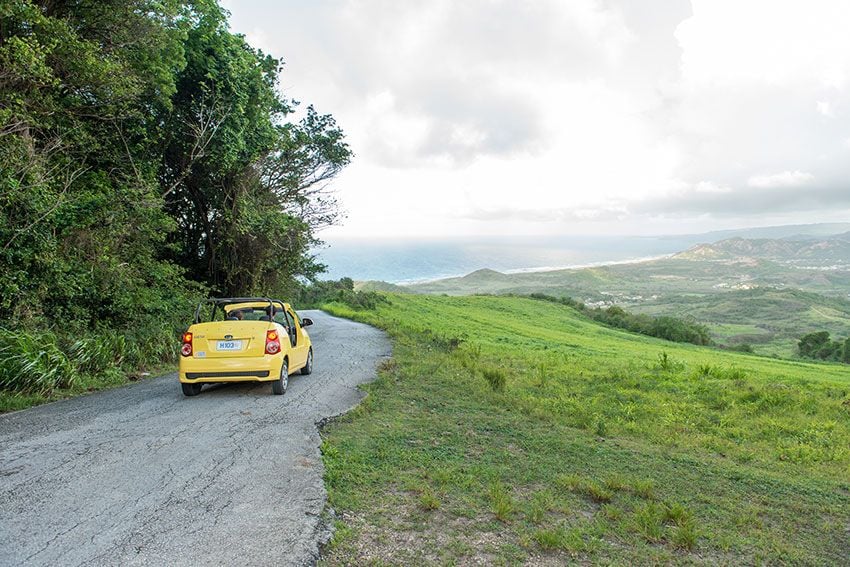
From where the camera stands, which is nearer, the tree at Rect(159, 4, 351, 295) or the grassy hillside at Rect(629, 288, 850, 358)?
the tree at Rect(159, 4, 351, 295)

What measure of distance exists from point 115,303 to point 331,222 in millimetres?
14269

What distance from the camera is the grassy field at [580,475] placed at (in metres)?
4.21

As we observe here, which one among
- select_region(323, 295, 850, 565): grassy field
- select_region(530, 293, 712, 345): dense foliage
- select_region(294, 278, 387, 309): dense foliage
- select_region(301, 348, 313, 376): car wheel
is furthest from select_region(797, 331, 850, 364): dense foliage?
select_region(301, 348, 313, 376): car wheel

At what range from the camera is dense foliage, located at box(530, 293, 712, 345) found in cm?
5119

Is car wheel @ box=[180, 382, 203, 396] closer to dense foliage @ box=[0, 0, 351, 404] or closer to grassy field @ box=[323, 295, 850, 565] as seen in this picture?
dense foliage @ box=[0, 0, 351, 404]

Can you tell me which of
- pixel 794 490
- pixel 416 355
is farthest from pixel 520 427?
pixel 416 355

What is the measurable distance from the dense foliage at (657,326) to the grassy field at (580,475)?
41755 mm

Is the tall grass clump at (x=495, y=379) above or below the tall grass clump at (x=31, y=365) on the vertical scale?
below

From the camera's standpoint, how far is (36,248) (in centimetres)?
1012

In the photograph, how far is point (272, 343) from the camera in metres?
9.14

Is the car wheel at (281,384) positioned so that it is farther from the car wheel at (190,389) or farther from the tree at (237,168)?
the tree at (237,168)

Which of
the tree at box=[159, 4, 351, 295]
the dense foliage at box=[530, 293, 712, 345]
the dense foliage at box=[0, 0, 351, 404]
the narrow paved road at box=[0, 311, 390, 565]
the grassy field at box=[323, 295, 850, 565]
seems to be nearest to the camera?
the narrow paved road at box=[0, 311, 390, 565]

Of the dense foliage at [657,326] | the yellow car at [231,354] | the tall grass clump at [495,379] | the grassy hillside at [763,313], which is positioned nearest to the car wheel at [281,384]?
the yellow car at [231,354]

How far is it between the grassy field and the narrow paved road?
1.57ft
